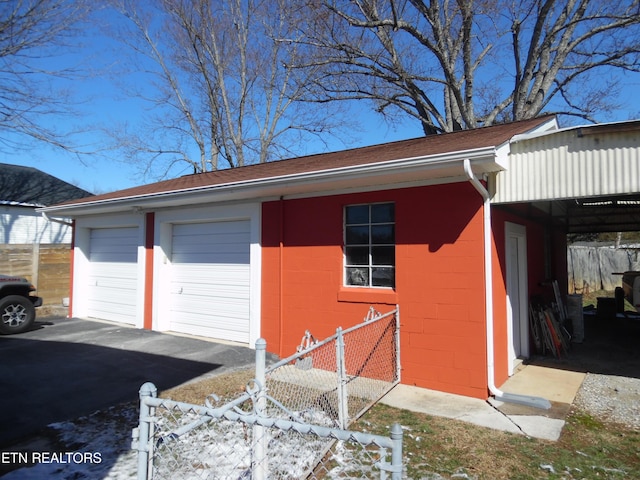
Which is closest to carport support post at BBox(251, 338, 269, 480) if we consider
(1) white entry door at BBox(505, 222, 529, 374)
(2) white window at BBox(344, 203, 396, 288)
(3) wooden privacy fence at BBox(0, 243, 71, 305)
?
(2) white window at BBox(344, 203, 396, 288)

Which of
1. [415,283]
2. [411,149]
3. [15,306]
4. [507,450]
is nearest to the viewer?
[507,450]

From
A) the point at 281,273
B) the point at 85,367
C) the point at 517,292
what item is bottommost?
the point at 85,367

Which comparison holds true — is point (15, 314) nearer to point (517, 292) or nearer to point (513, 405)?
point (513, 405)

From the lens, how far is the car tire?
28.2 ft

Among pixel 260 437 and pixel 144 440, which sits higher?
pixel 144 440

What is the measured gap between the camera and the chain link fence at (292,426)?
204 centimetres

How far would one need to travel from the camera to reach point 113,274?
10.2 meters

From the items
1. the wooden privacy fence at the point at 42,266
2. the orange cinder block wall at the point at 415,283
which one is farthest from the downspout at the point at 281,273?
the wooden privacy fence at the point at 42,266

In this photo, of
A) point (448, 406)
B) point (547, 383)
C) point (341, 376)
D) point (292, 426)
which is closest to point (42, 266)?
point (341, 376)

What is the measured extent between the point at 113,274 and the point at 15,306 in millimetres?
2025

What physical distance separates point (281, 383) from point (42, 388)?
117 inches

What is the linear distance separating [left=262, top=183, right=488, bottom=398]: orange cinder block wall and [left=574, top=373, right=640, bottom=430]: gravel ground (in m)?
1.21

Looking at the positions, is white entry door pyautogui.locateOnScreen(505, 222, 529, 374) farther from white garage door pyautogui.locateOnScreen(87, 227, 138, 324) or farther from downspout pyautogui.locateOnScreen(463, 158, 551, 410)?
white garage door pyautogui.locateOnScreen(87, 227, 138, 324)

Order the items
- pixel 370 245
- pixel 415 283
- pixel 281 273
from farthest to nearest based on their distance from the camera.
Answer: pixel 281 273 → pixel 370 245 → pixel 415 283
